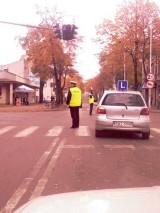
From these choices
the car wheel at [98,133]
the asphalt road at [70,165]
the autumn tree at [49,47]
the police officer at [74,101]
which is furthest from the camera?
the autumn tree at [49,47]

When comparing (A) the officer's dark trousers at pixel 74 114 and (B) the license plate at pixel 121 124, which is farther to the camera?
(A) the officer's dark trousers at pixel 74 114

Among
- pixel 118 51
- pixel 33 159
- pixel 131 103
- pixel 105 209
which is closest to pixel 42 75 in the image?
pixel 118 51

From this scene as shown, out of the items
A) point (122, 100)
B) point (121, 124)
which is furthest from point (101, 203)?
point (122, 100)

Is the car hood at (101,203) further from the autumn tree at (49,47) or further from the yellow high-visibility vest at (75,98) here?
the autumn tree at (49,47)

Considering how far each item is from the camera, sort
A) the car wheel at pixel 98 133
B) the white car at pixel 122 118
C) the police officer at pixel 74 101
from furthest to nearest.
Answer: the police officer at pixel 74 101 < the car wheel at pixel 98 133 < the white car at pixel 122 118

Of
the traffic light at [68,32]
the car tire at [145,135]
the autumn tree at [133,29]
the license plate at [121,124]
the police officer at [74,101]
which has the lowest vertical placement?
the car tire at [145,135]

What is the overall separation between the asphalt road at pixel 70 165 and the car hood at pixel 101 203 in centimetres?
251

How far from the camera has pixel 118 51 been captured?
148 feet

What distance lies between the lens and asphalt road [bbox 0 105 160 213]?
6758 millimetres

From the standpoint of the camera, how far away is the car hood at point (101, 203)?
2621 mm

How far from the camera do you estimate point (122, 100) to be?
47.2 feet

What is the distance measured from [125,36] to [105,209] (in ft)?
139

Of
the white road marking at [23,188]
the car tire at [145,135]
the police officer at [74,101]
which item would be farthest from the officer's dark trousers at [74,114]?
the white road marking at [23,188]

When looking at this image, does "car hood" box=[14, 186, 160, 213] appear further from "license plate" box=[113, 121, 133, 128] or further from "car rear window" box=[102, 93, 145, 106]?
"car rear window" box=[102, 93, 145, 106]
